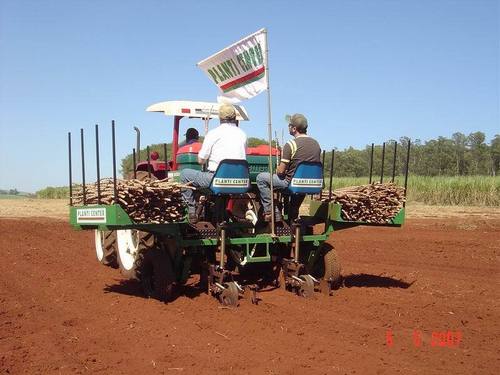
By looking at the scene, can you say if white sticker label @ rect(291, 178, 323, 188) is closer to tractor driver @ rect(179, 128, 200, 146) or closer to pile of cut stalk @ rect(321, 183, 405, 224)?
pile of cut stalk @ rect(321, 183, 405, 224)

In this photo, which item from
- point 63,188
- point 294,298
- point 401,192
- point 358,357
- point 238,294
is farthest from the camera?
point 63,188

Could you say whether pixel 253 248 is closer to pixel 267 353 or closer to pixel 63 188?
pixel 267 353

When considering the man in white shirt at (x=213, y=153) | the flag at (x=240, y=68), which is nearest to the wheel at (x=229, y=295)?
the man in white shirt at (x=213, y=153)

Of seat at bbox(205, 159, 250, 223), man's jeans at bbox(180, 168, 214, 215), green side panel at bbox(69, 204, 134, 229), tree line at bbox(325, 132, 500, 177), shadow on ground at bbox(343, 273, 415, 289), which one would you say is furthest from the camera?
tree line at bbox(325, 132, 500, 177)

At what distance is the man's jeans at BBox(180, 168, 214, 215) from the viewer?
6.95m

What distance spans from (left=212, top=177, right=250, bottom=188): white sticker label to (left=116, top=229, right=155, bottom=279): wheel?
5.04 ft

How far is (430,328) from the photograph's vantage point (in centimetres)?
573

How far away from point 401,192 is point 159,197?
3.24 m

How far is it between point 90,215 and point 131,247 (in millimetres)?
2139

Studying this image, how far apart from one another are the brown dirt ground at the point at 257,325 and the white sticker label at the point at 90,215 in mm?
1014

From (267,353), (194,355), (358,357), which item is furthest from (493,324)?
(194,355)

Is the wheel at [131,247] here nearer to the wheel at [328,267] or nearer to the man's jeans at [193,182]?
the man's jeans at [193,182]

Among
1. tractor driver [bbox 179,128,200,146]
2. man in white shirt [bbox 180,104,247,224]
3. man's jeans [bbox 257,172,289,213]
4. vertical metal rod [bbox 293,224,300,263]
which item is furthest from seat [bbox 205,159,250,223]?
tractor driver [bbox 179,128,200,146]

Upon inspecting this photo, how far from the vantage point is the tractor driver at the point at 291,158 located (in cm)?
738
